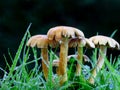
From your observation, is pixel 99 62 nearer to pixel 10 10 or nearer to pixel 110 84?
pixel 110 84

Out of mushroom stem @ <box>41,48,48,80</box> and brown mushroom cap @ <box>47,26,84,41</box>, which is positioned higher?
brown mushroom cap @ <box>47,26,84,41</box>

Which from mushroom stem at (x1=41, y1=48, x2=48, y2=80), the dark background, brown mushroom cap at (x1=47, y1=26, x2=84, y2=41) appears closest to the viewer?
brown mushroom cap at (x1=47, y1=26, x2=84, y2=41)

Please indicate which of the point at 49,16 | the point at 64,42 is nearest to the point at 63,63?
the point at 64,42

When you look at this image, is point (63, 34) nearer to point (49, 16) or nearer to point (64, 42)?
point (64, 42)

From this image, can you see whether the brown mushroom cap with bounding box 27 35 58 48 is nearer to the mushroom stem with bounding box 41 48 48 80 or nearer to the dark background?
the mushroom stem with bounding box 41 48 48 80

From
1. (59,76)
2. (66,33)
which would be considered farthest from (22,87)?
(66,33)

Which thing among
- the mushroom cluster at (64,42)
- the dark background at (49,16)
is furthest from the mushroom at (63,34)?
the dark background at (49,16)

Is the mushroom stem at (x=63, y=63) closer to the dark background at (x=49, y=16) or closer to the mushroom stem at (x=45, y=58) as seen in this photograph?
the mushroom stem at (x=45, y=58)

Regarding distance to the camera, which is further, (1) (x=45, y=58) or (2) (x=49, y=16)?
(2) (x=49, y=16)

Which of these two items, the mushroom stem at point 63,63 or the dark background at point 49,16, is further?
the dark background at point 49,16

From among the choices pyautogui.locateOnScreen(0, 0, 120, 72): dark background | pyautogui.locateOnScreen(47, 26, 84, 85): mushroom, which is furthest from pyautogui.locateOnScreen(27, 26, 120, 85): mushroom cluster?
pyautogui.locateOnScreen(0, 0, 120, 72): dark background

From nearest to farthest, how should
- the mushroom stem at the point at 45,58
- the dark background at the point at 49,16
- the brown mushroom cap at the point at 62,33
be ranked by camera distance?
the brown mushroom cap at the point at 62,33, the mushroom stem at the point at 45,58, the dark background at the point at 49,16
